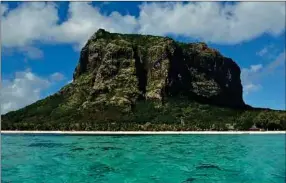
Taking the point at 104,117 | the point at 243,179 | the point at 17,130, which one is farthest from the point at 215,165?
the point at 104,117

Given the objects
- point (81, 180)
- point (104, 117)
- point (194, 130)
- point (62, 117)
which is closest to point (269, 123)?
point (194, 130)

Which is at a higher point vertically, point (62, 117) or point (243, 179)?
point (62, 117)

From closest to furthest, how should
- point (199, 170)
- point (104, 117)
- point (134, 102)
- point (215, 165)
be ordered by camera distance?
point (199, 170) → point (215, 165) → point (104, 117) → point (134, 102)

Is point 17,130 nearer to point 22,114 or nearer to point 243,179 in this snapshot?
point 22,114

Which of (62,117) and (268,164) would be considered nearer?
(268,164)

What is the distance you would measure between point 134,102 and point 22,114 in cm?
5278

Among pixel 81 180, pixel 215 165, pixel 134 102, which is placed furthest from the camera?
pixel 134 102

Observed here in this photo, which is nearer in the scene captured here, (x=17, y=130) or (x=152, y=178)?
(x=152, y=178)

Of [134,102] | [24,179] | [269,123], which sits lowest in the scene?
[24,179]

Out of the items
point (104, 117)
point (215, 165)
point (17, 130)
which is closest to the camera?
point (215, 165)

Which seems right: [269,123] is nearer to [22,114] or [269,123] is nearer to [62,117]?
[62,117]

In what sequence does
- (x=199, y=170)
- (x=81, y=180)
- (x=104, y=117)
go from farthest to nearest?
1. (x=104, y=117)
2. (x=199, y=170)
3. (x=81, y=180)

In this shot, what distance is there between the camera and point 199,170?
85.4 ft

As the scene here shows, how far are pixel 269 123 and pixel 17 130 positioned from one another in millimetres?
79402
